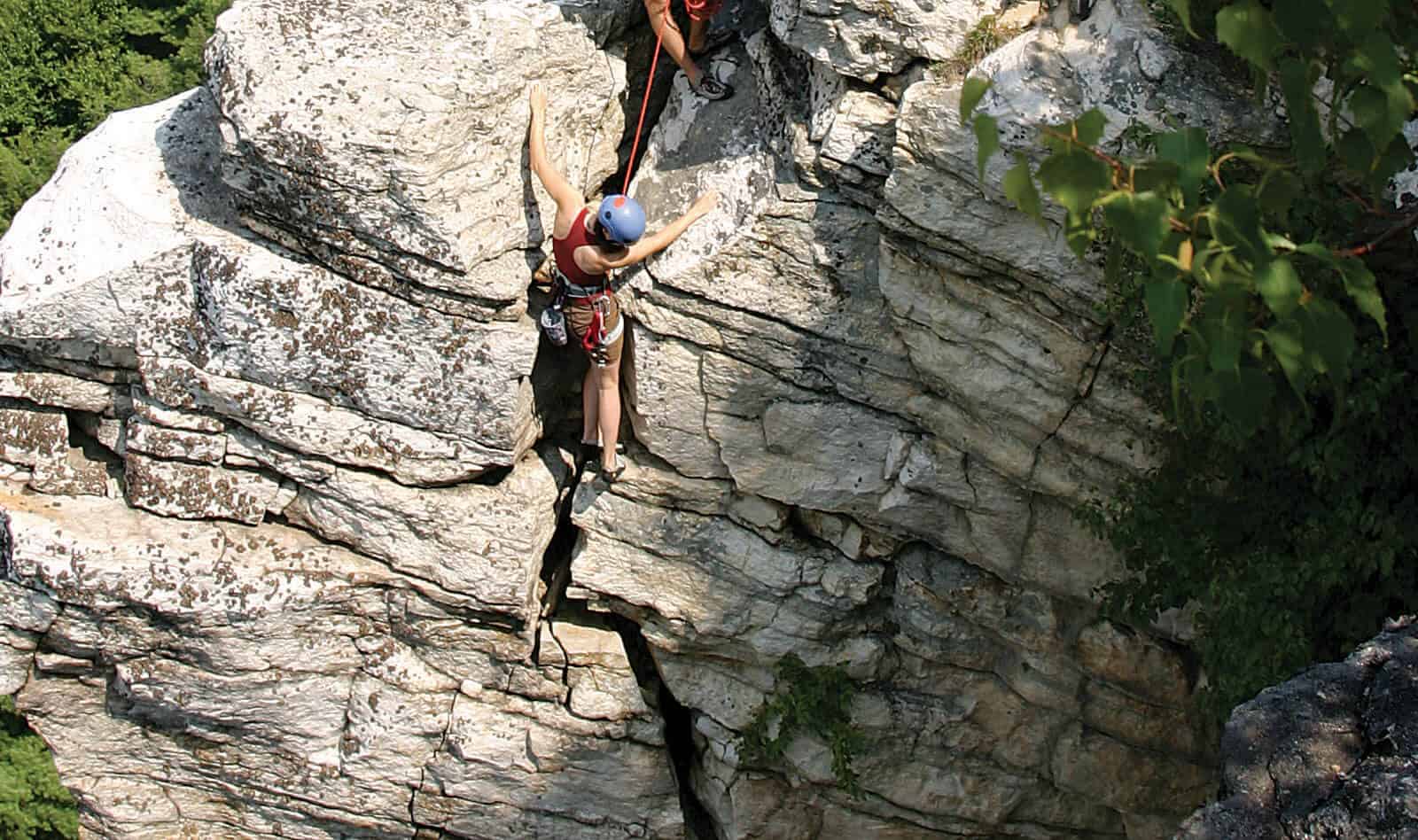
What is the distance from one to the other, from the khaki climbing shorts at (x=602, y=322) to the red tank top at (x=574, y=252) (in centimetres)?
13

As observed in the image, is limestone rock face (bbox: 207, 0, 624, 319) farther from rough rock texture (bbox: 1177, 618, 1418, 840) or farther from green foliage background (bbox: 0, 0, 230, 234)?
green foliage background (bbox: 0, 0, 230, 234)

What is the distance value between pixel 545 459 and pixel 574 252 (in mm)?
1972

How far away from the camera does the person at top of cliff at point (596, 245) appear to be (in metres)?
8.82

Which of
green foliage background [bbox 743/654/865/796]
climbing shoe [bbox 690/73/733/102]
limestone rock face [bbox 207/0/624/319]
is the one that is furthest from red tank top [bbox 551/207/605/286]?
green foliage background [bbox 743/654/865/796]

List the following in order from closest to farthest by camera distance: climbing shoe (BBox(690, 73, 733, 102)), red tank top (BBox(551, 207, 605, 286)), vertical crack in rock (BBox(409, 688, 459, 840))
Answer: red tank top (BBox(551, 207, 605, 286)) < climbing shoe (BBox(690, 73, 733, 102)) < vertical crack in rock (BBox(409, 688, 459, 840))

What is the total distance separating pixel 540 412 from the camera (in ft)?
33.8

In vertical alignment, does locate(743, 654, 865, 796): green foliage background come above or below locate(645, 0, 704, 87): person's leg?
below

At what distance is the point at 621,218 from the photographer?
8.71 metres

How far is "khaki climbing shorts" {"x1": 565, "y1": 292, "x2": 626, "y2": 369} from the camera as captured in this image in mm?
9336

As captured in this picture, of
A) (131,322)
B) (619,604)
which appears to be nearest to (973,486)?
(619,604)

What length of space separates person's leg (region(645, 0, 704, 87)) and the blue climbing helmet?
1312mm

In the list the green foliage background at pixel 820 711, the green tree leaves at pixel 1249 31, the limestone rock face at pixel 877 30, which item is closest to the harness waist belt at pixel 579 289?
the limestone rock face at pixel 877 30

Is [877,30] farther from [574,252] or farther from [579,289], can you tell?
[579,289]

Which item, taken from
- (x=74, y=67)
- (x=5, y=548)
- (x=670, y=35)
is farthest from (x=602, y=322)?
(x=74, y=67)
